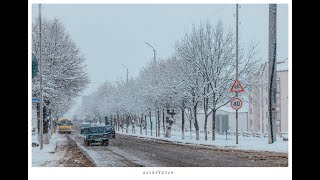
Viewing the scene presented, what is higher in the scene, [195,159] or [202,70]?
[202,70]

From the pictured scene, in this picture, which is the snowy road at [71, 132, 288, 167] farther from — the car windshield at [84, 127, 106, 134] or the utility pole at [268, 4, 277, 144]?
the car windshield at [84, 127, 106, 134]

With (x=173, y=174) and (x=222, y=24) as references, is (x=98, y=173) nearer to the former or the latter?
(x=173, y=174)

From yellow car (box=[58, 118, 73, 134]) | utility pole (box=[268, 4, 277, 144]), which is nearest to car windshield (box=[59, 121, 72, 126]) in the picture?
yellow car (box=[58, 118, 73, 134])

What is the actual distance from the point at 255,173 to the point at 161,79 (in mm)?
34739

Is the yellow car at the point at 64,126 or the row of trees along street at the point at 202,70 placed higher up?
the row of trees along street at the point at 202,70

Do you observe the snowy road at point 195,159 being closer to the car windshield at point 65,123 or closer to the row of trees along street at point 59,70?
the row of trees along street at point 59,70

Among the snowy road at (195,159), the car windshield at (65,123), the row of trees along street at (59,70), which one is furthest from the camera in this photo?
the car windshield at (65,123)

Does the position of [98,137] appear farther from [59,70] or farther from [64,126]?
[64,126]

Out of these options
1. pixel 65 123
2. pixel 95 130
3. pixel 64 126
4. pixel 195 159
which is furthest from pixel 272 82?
pixel 65 123

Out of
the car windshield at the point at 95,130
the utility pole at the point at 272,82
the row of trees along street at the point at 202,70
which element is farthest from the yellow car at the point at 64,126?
the utility pole at the point at 272,82

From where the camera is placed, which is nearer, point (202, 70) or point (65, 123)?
point (202, 70)

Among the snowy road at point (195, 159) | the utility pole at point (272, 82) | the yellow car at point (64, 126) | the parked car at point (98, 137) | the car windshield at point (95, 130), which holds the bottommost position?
the yellow car at point (64, 126)
